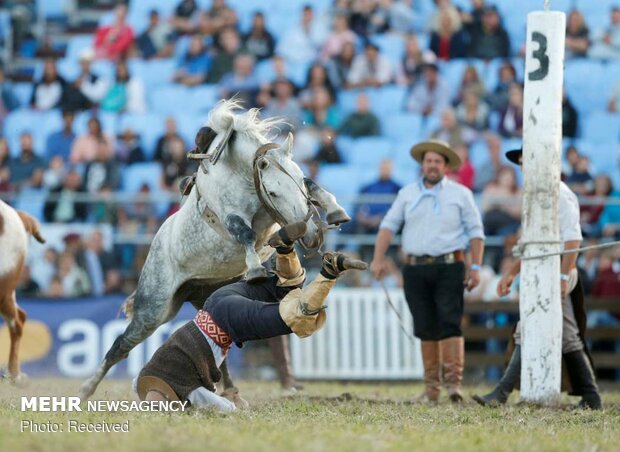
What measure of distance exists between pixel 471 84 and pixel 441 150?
7.03m

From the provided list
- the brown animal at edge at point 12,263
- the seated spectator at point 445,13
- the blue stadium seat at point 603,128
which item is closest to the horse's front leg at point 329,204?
the brown animal at edge at point 12,263

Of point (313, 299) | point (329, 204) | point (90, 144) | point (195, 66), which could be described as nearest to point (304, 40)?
point (195, 66)

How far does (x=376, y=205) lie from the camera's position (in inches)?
607

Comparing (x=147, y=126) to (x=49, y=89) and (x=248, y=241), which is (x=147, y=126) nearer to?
(x=49, y=89)

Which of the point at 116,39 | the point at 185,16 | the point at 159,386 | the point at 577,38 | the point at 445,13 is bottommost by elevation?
the point at 159,386

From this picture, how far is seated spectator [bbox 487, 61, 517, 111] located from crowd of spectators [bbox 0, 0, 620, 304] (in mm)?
19

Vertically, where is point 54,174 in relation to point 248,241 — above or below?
above

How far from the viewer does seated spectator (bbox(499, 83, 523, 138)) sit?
16688 millimetres

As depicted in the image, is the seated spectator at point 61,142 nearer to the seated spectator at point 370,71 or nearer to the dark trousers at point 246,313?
the seated spectator at point 370,71

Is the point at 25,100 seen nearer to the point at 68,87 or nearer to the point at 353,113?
the point at 68,87

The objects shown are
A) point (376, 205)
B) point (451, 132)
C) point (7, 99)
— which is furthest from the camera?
point (7, 99)

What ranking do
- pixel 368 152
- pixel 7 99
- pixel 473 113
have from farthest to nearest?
pixel 7 99 < pixel 368 152 < pixel 473 113

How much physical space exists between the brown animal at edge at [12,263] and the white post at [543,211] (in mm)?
4215

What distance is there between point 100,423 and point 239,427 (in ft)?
2.51
